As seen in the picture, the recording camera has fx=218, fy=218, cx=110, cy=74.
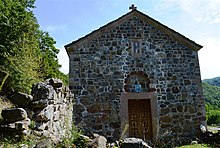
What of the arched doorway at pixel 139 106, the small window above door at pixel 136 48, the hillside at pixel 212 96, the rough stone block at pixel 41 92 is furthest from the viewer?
the hillside at pixel 212 96

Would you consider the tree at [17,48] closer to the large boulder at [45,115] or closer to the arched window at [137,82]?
the arched window at [137,82]

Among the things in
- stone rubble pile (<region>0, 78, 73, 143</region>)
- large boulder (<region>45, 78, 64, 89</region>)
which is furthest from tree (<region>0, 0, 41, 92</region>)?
stone rubble pile (<region>0, 78, 73, 143</region>)

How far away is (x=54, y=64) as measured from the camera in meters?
16.8

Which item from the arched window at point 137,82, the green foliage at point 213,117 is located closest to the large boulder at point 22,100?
the arched window at point 137,82

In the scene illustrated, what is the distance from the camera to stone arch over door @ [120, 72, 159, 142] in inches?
367

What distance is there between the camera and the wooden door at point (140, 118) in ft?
31.4

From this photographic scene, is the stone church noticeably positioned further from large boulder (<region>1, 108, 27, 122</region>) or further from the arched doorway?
large boulder (<region>1, 108, 27, 122</region>)

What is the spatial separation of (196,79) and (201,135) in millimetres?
2541

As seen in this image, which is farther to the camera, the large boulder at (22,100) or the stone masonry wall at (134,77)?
the stone masonry wall at (134,77)

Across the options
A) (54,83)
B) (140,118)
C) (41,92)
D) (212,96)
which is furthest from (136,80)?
(212,96)

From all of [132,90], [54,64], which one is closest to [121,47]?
[132,90]

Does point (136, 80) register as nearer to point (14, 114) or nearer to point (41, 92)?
point (41, 92)

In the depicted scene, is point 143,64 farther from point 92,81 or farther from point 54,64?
point 54,64

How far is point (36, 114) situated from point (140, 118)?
695 cm
